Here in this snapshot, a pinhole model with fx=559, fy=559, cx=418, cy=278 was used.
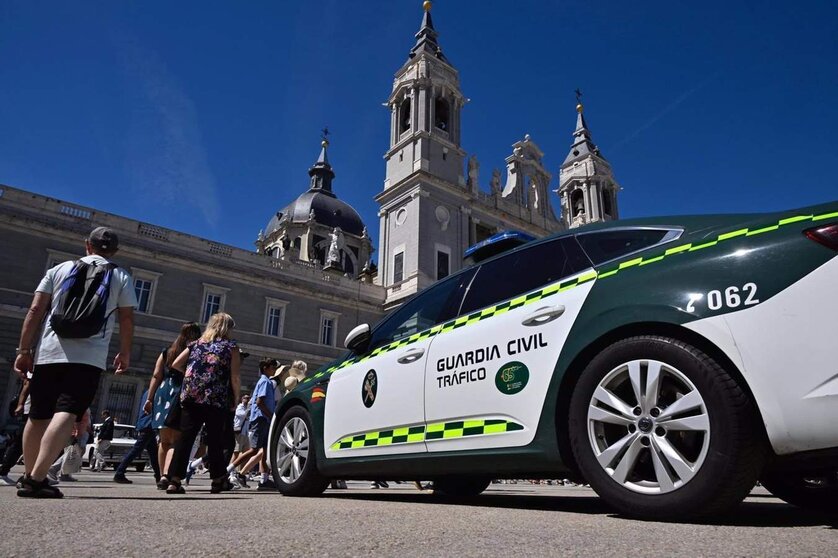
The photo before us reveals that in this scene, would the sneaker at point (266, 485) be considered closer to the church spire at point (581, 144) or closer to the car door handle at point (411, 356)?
the car door handle at point (411, 356)

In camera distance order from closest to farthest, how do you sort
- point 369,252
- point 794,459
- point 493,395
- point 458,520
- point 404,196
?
1. point 794,459
2. point 458,520
3. point 493,395
4. point 404,196
5. point 369,252

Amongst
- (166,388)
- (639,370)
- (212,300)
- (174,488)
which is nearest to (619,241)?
(639,370)

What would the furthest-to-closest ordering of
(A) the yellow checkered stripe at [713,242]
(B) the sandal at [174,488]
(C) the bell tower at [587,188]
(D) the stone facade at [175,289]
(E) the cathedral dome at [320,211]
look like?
(E) the cathedral dome at [320,211] < (C) the bell tower at [587,188] < (D) the stone facade at [175,289] < (B) the sandal at [174,488] < (A) the yellow checkered stripe at [713,242]

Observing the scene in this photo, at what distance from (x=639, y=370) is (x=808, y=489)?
1459 mm

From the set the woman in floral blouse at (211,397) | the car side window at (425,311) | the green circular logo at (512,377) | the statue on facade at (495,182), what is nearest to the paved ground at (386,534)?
the green circular logo at (512,377)

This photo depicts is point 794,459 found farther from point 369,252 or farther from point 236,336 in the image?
point 369,252

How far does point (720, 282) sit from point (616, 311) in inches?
17.4

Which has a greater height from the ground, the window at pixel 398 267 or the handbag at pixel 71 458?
the window at pixel 398 267

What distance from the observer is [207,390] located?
463 centimetres

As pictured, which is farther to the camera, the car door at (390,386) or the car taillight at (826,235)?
the car door at (390,386)

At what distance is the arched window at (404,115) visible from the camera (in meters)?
33.9

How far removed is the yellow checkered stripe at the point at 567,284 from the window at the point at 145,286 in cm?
2175

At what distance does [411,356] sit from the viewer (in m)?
3.68

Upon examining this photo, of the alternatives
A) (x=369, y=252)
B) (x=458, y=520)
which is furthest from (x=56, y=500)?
(x=369, y=252)
